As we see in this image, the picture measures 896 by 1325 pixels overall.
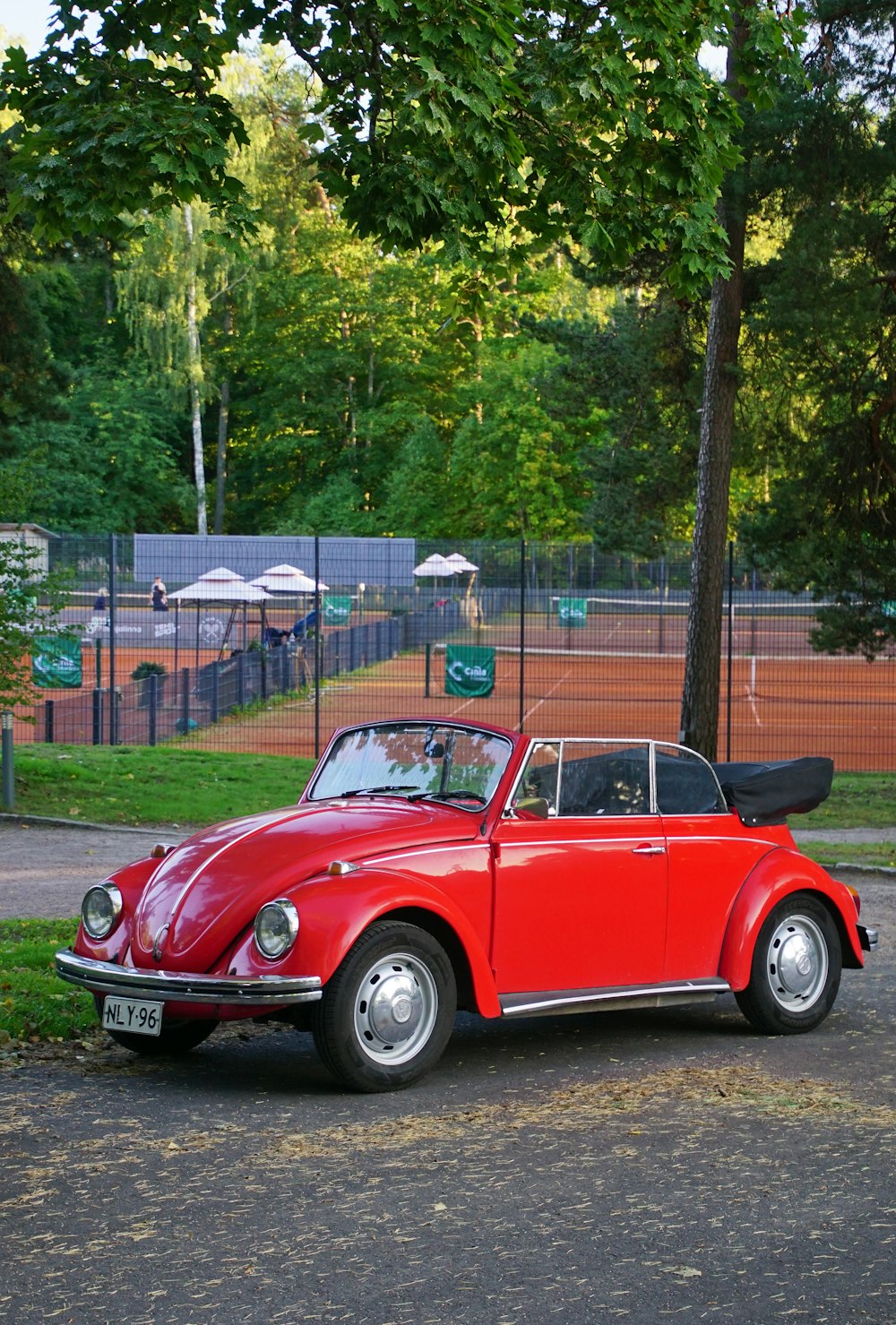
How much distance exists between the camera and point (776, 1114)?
6453 mm

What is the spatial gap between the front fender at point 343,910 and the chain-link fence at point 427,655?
1131cm

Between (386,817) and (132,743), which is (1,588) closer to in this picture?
(132,743)

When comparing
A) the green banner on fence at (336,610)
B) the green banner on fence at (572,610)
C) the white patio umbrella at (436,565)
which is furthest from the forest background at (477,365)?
the green banner on fence at (336,610)

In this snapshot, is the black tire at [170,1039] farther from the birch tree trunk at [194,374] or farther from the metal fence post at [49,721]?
the birch tree trunk at [194,374]

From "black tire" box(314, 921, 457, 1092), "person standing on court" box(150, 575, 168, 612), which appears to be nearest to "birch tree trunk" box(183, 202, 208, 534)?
"person standing on court" box(150, 575, 168, 612)

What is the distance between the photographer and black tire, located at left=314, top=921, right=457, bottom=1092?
6465 mm

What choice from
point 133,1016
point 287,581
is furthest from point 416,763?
point 287,581

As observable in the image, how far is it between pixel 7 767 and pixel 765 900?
10995 millimetres

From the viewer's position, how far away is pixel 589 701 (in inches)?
1351

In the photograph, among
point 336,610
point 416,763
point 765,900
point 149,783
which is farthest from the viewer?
point 336,610

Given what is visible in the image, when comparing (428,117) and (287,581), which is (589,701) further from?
(428,117)

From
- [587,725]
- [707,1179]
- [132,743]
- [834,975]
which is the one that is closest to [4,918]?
[834,975]

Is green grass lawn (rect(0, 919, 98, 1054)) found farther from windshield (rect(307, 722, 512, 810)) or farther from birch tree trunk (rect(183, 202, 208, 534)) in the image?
birch tree trunk (rect(183, 202, 208, 534))

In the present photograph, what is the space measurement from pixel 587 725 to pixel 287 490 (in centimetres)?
5842
